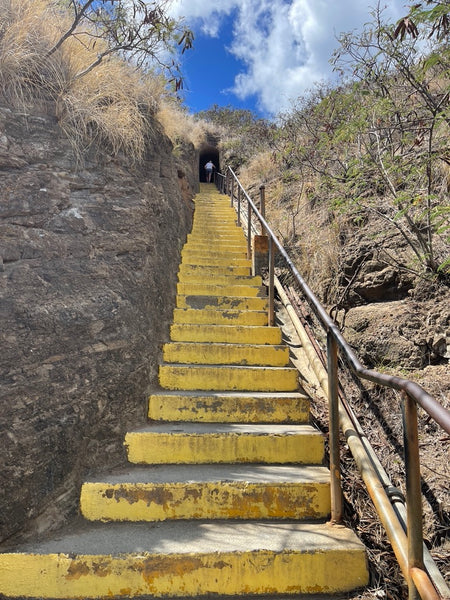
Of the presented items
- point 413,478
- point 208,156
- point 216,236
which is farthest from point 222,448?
point 208,156

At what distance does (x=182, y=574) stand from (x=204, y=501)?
0.39 meters

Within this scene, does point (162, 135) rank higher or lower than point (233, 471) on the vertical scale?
higher

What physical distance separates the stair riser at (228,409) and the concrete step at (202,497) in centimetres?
53

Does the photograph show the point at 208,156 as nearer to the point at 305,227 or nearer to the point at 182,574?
the point at 305,227

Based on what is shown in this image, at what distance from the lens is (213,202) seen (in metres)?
9.33

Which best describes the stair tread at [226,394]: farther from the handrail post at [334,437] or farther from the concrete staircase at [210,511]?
the handrail post at [334,437]

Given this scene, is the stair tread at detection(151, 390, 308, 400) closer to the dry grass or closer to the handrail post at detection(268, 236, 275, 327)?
the handrail post at detection(268, 236, 275, 327)

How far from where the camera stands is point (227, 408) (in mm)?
2734

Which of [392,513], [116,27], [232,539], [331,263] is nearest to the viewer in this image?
[392,513]

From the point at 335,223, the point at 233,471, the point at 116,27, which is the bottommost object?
the point at 233,471

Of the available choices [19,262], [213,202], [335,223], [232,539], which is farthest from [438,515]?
[213,202]

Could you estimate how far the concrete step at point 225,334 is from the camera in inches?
139

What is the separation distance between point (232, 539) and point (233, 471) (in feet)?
1.43

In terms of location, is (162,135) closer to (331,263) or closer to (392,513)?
(331,263)
